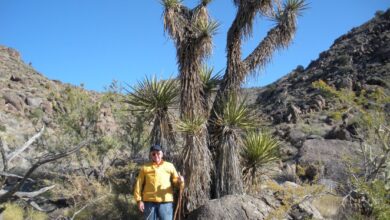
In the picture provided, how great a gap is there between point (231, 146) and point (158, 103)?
6.10 ft

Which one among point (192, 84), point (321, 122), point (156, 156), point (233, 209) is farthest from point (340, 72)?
point (156, 156)

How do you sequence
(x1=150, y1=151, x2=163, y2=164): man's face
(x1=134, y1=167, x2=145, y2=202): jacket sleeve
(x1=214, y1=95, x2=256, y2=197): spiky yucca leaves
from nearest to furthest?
(x1=134, y1=167, x2=145, y2=202): jacket sleeve → (x1=150, y1=151, x2=163, y2=164): man's face → (x1=214, y1=95, x2=256, y2=197): spiky yucca leaves

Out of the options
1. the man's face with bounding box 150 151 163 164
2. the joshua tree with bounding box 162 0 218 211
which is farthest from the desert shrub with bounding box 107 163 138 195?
the man's face with bounding box 150 151 163 164

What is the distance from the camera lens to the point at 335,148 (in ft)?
59.3

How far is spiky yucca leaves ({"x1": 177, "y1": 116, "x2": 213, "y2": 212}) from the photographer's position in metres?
8.62

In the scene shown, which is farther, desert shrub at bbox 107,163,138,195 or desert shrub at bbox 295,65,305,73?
desert shrub at bbox 295,65,305,73

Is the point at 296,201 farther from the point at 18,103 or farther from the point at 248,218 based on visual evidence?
the point at 18,103

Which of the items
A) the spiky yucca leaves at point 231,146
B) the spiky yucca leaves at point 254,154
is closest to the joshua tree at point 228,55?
the spiky yucca leaves at point 231,146

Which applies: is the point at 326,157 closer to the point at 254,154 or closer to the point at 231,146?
the point at 254,154

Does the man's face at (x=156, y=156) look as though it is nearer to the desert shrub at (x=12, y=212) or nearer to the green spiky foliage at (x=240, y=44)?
the green spiky foliage at (x=240, y=44)

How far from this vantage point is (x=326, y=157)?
1708cm

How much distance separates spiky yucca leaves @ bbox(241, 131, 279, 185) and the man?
121 inches

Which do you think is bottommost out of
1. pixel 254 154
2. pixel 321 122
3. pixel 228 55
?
pixel 254 154

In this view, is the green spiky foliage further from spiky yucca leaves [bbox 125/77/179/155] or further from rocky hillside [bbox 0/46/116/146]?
rocky hillside [bbox 0/46/116/146]
